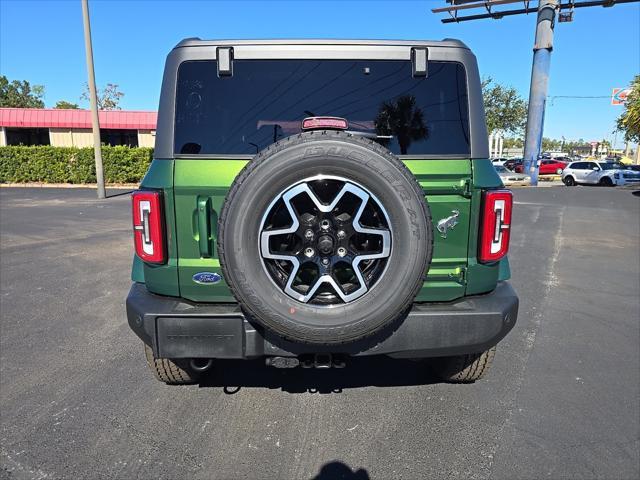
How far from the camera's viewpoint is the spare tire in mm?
2006

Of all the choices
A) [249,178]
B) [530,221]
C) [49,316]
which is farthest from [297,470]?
[530,221]

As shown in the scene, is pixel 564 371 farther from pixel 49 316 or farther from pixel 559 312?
pixel 49 316

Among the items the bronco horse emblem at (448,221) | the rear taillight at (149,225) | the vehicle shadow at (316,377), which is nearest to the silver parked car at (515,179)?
the vehicle shadow at (316,377)

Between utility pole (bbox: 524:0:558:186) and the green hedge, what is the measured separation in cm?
1984

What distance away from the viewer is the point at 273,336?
2.22 m

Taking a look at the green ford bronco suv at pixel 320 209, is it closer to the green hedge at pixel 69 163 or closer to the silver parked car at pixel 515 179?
the green hedge at pixel 69 163

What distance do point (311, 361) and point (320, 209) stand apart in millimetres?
840

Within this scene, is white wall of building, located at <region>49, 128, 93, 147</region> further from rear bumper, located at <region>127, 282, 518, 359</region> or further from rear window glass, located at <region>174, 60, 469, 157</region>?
rear bumper, located at <region>127, 282, 518, 359</region>

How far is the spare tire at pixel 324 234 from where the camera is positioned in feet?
6.58

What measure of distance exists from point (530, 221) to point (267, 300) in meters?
11.1

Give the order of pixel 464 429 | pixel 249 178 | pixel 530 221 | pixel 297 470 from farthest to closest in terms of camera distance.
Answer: pixel 530 221
pixel 464 429
pixel 297 470
pixel 249 178

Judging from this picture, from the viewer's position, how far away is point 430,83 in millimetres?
2438

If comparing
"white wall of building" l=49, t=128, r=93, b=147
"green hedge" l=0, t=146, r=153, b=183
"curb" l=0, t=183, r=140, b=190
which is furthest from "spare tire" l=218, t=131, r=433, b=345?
"white wall of building" l=49, t=128, r=93, b=147

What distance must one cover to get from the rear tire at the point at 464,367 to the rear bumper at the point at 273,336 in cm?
64
